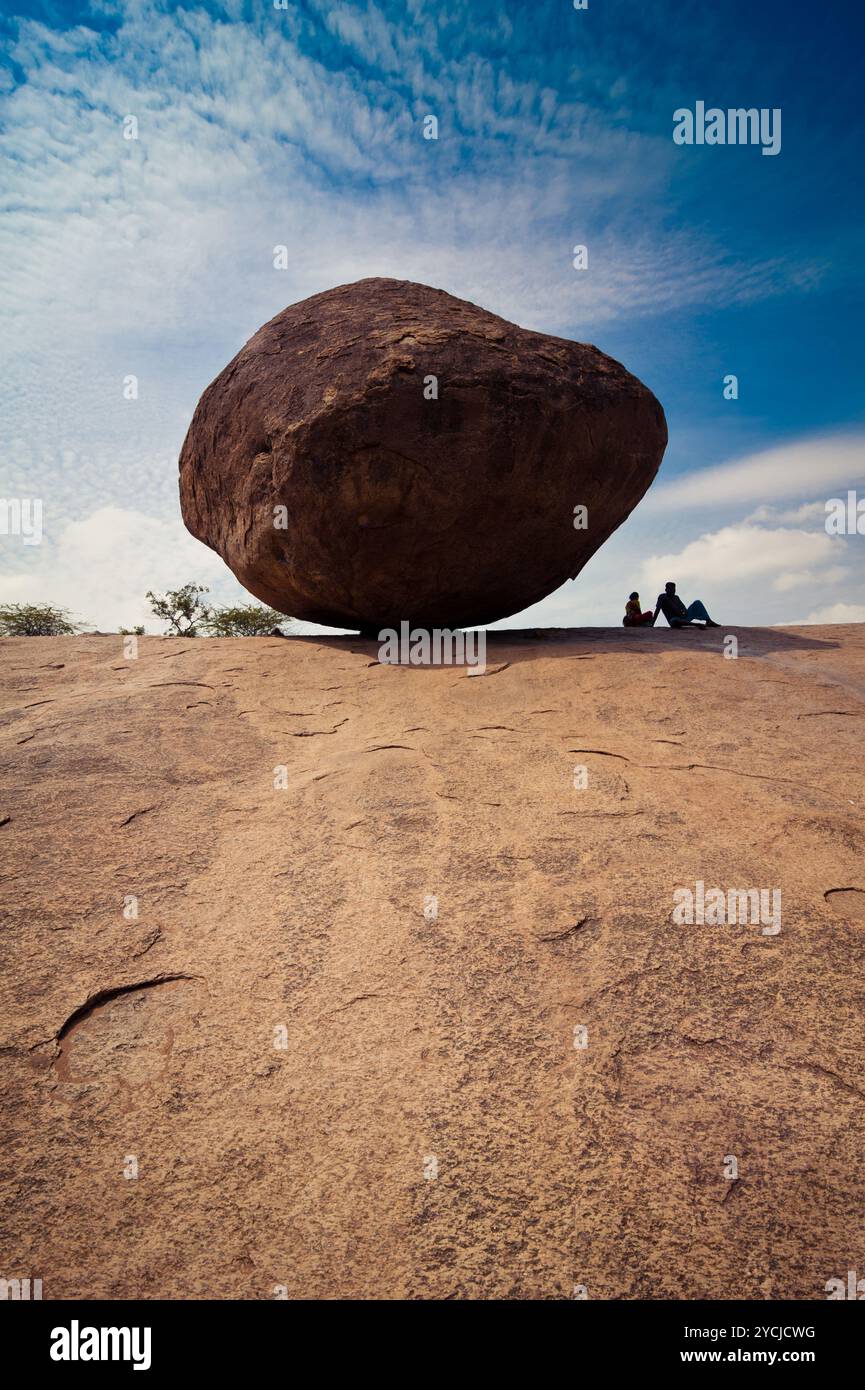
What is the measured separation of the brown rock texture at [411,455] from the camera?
21.0 ft

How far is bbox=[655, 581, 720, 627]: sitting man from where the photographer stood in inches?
346

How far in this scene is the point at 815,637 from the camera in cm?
780

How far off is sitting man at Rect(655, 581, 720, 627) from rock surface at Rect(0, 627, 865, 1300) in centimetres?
403

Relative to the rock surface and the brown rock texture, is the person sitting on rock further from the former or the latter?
the rock surface

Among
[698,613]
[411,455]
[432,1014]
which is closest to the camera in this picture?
[432,1014]

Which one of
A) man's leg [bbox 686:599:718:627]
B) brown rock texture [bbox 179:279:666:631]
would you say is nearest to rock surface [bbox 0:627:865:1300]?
brown rock texture [bbox 179:279:666:631]

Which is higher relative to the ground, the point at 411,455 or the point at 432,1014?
the point at 411,455

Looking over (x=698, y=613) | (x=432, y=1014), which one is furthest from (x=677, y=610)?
(x=432, y=1014)

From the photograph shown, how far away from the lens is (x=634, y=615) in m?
9.67

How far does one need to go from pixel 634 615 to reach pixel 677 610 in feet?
2.06

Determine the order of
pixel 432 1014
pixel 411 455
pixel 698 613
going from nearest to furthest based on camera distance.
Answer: pixel 432 1014 → pixel 411 455 → pixel 698 613

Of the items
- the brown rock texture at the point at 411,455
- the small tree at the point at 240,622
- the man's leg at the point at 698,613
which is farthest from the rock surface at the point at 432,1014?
the small tree at the point at 240,622

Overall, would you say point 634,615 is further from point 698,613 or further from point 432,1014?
point 432,1014

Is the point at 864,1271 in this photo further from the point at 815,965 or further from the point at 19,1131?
the point at 19,1131
